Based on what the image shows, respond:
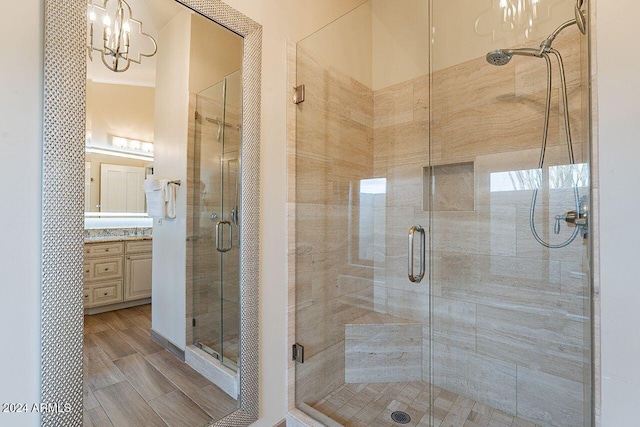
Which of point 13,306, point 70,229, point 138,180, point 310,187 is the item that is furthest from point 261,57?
point 13,306

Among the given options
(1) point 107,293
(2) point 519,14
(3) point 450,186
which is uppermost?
(2) point 519,14

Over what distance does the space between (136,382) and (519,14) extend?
9.29 feet

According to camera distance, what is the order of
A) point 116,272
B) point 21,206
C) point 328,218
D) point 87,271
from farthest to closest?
point 328,218, point 116,272, point 87,271, point 21,206

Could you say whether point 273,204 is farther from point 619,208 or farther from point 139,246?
point 619,208

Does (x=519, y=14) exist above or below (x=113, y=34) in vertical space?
above

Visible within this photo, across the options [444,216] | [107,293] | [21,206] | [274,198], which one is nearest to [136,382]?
[107,293]

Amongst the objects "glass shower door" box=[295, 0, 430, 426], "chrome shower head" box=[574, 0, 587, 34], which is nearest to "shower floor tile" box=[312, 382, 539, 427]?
"glass shower door" box=[295, 0, 430, 426]

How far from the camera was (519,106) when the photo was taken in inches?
70.6

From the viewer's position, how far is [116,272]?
3.64 feet

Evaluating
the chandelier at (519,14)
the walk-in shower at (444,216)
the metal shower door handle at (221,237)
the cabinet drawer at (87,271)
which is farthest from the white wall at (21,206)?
the chandelier at (519,14)

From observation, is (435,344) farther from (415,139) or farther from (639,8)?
(639,8)

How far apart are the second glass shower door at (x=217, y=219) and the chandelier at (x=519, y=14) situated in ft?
5.64

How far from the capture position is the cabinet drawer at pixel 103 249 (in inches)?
39.7

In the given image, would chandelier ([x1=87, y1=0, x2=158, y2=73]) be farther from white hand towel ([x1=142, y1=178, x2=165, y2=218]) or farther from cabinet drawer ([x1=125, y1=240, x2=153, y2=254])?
cabinet drawer ([x1=125, y1=240, x2=153, y2=254])
